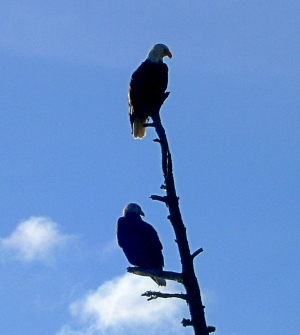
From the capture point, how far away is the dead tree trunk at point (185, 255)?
5508 mm

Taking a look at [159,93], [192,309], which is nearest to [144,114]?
[159,93]

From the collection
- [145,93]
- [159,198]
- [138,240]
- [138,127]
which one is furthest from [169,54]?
[159,198]

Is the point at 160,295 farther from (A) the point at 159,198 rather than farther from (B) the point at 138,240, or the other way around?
(B) the point at 138,240

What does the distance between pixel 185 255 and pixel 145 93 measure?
378 centimetres

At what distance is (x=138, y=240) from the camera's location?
29.4 ft

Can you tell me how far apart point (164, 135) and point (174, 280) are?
1326 mm

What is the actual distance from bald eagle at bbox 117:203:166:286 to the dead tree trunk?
2708 mm

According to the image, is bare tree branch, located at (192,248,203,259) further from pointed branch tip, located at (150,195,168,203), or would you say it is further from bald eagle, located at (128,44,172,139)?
bald eagle, located at (128,44,172,139)

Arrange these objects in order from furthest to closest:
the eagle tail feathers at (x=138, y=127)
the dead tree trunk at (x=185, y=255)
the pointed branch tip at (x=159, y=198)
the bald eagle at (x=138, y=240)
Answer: the eagle tail feathers at (x=138, y=127) < the bald eagle at (x=138, y=240) < the pointed branch tip at (x=159, y=198) < the dead tree trunk at (x=185, y=255)

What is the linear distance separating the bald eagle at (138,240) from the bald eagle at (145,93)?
934 mm

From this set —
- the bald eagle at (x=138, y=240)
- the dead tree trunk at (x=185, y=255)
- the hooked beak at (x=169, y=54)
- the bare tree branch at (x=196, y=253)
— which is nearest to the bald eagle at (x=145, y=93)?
the hooked beak at (x=169, y=54)

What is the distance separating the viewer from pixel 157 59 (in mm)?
9789

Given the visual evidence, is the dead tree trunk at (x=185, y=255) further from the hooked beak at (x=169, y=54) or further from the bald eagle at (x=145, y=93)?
the hooked beak at (x=169, y=54)

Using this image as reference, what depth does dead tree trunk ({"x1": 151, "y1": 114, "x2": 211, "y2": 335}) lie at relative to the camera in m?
5.51
